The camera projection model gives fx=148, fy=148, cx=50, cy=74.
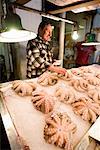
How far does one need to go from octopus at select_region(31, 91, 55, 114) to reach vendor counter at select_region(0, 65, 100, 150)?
47 mm

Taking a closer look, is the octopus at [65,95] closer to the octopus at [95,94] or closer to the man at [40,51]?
the octopus at [95,94]

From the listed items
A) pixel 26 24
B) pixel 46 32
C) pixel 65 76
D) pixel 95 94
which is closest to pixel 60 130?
pixel 95 94

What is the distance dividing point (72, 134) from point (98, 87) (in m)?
1.13

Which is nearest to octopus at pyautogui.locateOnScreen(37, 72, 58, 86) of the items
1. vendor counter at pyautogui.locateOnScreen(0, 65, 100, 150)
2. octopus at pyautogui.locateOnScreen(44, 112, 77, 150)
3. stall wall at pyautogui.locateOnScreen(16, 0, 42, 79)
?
vendor counter at pyautogui.locateOnScreen(0, 65, 100, 150)

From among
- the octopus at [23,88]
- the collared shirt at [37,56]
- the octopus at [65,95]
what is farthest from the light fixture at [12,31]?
the collared shirt at [37,56]

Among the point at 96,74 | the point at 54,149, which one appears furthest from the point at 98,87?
the point at 54,149

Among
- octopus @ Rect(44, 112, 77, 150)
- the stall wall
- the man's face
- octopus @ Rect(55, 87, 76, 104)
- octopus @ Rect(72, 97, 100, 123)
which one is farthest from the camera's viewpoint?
the stall wall

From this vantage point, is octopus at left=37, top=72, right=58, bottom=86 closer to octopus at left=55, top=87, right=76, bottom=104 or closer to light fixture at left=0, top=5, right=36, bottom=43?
octopus at left=55, top=87, right=76, bottom=104

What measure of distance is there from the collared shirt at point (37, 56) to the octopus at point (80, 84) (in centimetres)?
91

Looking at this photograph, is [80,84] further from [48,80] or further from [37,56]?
[37,56]

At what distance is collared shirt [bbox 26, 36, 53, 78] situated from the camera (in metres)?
3.05

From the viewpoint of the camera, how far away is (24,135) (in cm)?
Answer: 151

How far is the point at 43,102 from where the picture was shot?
1.90 m

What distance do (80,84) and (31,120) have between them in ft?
3.49
